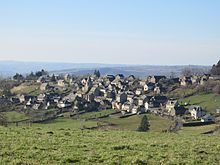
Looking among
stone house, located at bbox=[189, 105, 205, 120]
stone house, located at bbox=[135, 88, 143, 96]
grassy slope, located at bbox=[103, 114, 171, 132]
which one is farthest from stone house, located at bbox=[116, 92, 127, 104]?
stone house, located at bbox=[189, 105, 205, 120]

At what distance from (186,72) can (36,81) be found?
62.0 meters

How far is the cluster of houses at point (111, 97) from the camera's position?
4215 inches

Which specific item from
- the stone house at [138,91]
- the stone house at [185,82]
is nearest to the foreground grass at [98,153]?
the stone house at [185,82]

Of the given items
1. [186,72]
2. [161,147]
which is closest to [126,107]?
[186,72]

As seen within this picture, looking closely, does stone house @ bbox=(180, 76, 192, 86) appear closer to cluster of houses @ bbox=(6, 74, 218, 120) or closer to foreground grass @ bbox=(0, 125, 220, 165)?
cluster of houses @ bbox=(6, 74, 218, 120)

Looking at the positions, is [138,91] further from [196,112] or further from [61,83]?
[196,112]

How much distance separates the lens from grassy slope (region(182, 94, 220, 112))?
100 meters

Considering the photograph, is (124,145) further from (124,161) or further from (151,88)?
(151,88)

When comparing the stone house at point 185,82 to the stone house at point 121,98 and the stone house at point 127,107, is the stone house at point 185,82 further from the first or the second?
the stone house at point 127,107

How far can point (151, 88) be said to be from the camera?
14462 cm

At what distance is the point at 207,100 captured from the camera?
10856cm

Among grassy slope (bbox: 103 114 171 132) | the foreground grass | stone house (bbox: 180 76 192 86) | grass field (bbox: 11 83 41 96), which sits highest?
the foreground grass

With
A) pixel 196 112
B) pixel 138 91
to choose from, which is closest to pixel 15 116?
pixel 196 112

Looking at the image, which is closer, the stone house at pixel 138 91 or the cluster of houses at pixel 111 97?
the cluster of houses at pixel 111 97
